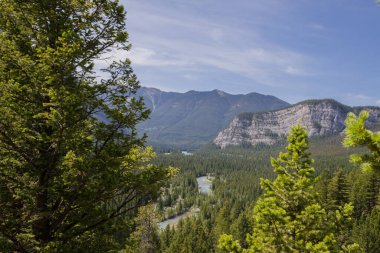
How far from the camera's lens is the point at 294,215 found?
10836 mm

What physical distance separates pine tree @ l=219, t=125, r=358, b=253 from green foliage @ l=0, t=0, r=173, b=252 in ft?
12.6

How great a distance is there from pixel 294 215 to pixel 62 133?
8.15 m

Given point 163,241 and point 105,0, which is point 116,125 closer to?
point 105,0

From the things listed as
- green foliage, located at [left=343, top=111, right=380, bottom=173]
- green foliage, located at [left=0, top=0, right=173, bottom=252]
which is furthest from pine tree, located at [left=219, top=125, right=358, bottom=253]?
green foliage, located at [left=343, top=111, right=380, bottom=173]

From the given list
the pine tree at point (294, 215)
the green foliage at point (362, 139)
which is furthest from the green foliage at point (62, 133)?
the green foliage at point (362, 139)

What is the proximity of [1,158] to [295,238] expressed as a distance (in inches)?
380

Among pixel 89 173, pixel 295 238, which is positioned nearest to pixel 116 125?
pixel 89 173

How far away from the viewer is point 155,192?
11.0 metres

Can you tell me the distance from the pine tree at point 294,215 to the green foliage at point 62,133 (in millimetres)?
3837

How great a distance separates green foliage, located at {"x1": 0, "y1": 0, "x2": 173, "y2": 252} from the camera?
8703 mm

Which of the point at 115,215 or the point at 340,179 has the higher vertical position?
the point at 115,215

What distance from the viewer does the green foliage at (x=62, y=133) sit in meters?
8.70

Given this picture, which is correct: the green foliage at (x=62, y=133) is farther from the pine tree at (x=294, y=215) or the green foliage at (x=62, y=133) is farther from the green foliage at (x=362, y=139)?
the green foliage at (x=362, y=139)

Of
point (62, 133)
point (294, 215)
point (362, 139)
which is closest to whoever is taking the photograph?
point (362, 139)
